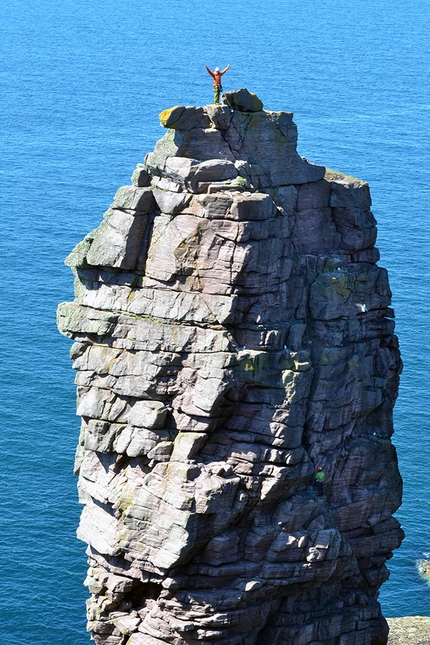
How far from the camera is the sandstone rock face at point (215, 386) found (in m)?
79.6

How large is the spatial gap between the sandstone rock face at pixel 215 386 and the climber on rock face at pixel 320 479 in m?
0.38

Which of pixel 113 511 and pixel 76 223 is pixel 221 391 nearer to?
pixel 113 511

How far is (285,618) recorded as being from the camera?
8556 centimetres

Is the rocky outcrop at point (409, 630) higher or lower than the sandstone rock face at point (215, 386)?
lower

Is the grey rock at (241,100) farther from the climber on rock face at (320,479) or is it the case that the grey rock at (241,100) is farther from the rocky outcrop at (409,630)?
the rocky outcrop at (409,630)

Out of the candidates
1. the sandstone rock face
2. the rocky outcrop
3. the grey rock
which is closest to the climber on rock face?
the sandstone rock face

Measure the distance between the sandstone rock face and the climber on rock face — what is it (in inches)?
14.9

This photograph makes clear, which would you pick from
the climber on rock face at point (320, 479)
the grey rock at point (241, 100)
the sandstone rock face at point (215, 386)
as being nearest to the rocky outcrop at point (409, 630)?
the sandstone rock face at point (215, 386)

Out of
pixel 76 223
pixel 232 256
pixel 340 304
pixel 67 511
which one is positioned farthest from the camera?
pixel 76 223

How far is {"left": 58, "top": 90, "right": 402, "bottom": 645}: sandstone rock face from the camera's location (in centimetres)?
7962

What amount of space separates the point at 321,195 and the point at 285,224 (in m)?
6.96

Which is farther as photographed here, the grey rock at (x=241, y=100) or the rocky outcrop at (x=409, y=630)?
the rocky outcrop at (x=409, y=630)

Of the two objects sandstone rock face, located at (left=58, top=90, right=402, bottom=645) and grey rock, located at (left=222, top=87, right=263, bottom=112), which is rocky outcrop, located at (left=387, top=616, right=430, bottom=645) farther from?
grey rock, located at (left=222, top=87, right=263, bottom=112)

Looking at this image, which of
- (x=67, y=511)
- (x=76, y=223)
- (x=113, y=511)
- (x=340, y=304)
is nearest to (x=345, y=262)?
(x=340, y=304)
